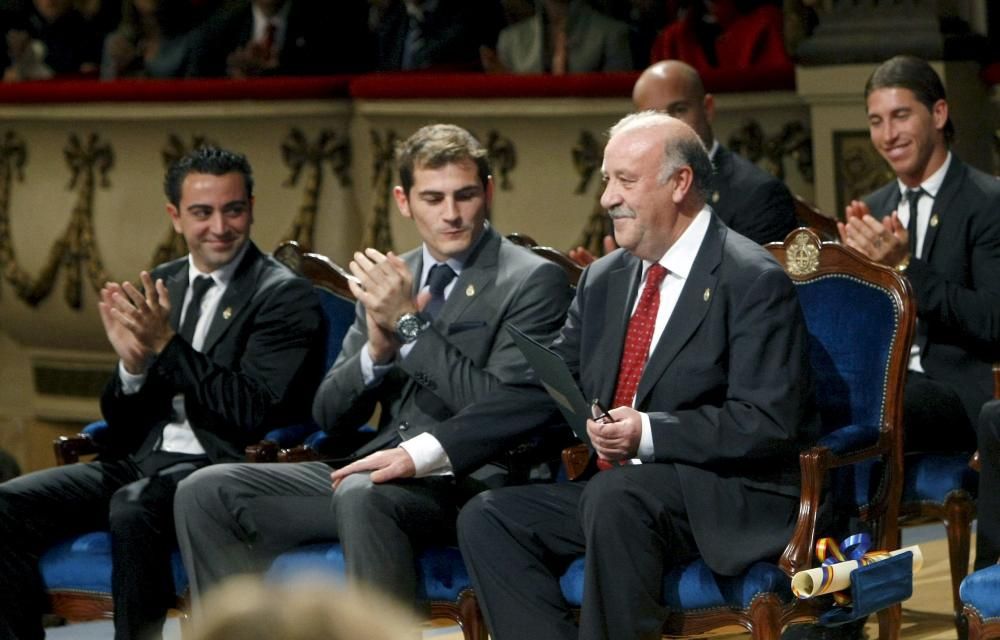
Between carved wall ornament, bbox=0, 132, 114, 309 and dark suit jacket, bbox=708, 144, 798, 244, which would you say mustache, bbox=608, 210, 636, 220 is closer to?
dark suit jacket, bbox=708, 144, 798, 244

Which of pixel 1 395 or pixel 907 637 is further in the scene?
pixel 1 395

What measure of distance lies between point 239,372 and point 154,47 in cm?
488

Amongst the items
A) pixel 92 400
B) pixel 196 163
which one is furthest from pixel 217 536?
pixel 92 400

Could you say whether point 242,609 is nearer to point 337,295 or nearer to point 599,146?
point 337,295

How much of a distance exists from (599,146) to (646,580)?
3937mm

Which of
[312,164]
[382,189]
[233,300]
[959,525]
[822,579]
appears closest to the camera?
[822,579]

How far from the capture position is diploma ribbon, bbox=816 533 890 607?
141 inches

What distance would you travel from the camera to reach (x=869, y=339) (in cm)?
409

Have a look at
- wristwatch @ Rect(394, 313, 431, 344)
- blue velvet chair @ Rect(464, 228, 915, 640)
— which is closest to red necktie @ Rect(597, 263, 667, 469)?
blue velvet chair @ Rect(464, 228, 915, 640)

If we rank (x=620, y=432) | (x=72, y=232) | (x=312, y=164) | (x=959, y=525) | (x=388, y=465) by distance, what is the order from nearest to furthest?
1. (x=620, y=432)
2. (x=388, y=465)
3. (x=959, y=525)
4. (x=312, y=164)
5. (x=72, y=232)

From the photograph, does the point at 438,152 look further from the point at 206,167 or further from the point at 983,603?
the point at 983,603

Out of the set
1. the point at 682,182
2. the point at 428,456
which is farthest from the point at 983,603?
the point at 428,456

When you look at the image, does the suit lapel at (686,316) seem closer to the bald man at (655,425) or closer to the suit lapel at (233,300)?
the bald man at (655,425)

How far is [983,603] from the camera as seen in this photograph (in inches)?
132
